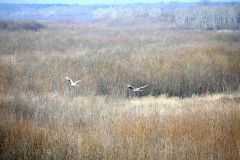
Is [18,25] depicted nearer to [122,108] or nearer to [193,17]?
[193,17]

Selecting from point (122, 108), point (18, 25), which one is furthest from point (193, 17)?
point (122, 108)

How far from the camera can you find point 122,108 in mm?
9500

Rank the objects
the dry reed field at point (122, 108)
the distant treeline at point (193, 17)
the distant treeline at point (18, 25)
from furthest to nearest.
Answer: the distant treeline at point (193, 17)
the distant treeline at point (18, 25)
the dry reed field at point (122, 108)

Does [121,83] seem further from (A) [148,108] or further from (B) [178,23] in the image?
(B) [178,23]

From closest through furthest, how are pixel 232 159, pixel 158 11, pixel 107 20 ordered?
Answer: 1. pixel 232 159
2. pixel 107 20
3. pixel 158 11

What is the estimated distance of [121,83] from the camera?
43.3 ft

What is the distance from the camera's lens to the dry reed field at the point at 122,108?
6.14 meters

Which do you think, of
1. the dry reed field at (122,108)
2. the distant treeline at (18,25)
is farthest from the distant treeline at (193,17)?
the dry reed field at (122,108)

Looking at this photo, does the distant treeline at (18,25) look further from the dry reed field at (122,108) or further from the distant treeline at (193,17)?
the dry reed field at (122,108)

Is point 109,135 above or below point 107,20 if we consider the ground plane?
above

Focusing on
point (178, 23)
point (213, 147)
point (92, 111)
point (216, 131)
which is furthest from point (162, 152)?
point (178, 23)

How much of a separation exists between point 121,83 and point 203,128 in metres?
6.26

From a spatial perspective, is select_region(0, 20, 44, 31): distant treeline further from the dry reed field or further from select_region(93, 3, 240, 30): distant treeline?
the dry reed field

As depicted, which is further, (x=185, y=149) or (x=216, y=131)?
(x=216, y=131)
